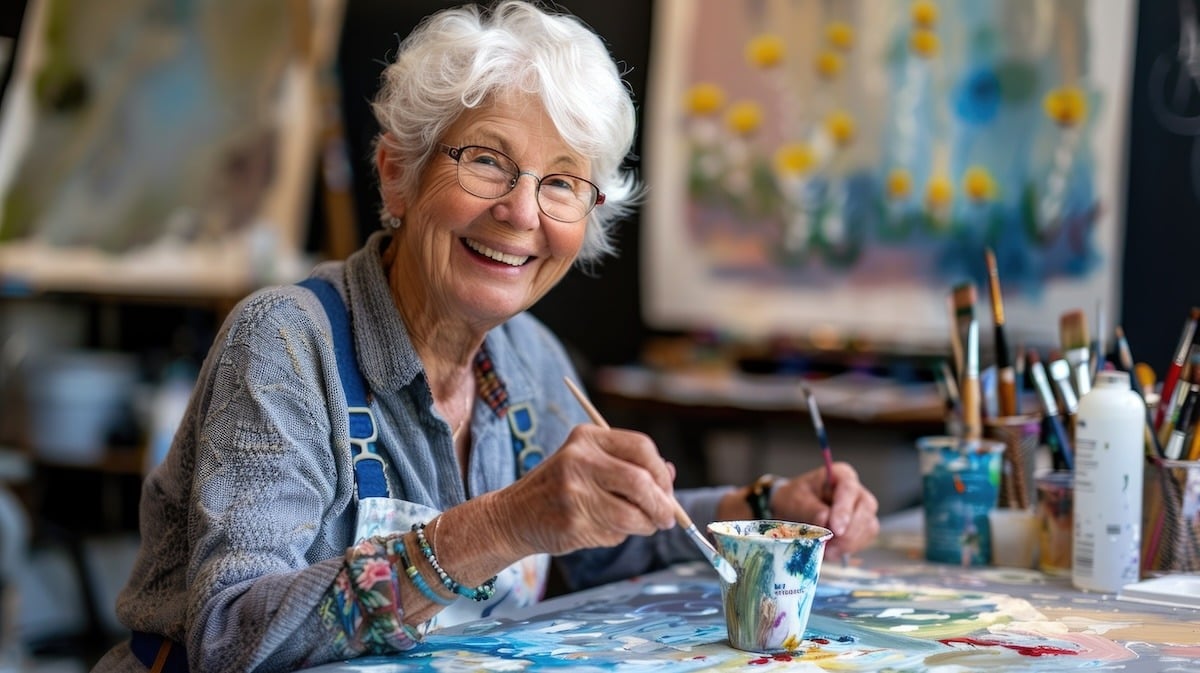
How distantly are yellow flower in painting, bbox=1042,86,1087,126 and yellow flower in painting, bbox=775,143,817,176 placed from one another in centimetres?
81

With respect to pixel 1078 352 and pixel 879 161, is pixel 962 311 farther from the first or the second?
pixel 879 161

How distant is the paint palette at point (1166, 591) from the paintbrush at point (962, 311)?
0.38 meters

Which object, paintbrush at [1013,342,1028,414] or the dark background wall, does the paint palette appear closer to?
paintbrush at [1013,342,1028,414]

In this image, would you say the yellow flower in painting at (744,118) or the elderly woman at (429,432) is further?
the yellow flower in painting at (744,118)

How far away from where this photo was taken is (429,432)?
1531 millimetres

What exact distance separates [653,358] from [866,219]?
974 millimetres

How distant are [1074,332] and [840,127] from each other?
2522 millimetres

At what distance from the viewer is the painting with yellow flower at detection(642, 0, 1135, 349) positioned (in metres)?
3.64

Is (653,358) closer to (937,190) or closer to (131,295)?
(937,190)

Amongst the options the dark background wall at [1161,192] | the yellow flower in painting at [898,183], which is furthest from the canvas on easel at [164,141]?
the dark background wall at [1161,192]

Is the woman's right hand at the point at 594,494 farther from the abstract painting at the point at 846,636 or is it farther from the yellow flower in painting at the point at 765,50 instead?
the yellow flower in painting at the point at 765,50

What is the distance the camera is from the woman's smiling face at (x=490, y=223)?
149 centimetres

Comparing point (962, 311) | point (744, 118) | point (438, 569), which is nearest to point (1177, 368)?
point (962, 311)

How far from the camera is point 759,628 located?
121cm
